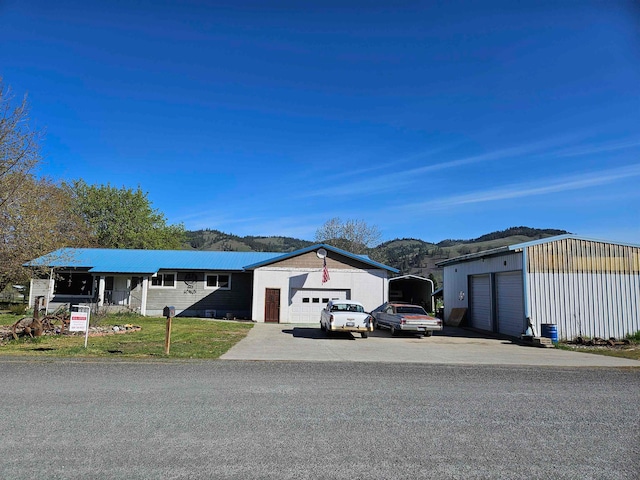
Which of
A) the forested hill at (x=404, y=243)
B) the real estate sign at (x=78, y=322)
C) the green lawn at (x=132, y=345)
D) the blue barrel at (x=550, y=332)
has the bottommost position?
the green lawn at (x=132, y=345)

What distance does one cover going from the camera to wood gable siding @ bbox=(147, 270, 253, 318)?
2738 centimetres

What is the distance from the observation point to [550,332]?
17.8 m

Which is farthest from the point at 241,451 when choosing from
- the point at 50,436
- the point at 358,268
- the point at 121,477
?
the point at 358,268

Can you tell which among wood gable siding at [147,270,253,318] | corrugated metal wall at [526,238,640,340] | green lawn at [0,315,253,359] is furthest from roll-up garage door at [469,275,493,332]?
wood gable siding at [147,270,253,318]

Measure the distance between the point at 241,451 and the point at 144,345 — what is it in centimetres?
998

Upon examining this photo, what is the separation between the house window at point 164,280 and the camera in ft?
90.5

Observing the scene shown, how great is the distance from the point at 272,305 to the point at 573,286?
50.3 ft

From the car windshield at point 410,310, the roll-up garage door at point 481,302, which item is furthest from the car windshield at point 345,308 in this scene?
the roll-up garage door at point 481,302

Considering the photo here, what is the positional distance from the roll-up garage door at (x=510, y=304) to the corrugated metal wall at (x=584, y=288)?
25.4 inches

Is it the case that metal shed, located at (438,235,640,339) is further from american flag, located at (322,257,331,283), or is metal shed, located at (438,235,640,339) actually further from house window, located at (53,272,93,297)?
house window, located at (53,272,93,297)

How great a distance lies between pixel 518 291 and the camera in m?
19.6

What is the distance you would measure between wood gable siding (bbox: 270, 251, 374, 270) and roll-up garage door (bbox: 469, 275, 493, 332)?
19.5 feet

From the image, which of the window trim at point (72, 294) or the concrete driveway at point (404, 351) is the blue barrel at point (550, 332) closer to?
the concrete driveway at point (404, 351)

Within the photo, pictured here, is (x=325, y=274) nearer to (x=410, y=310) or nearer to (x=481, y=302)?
(x=410, y=310)
